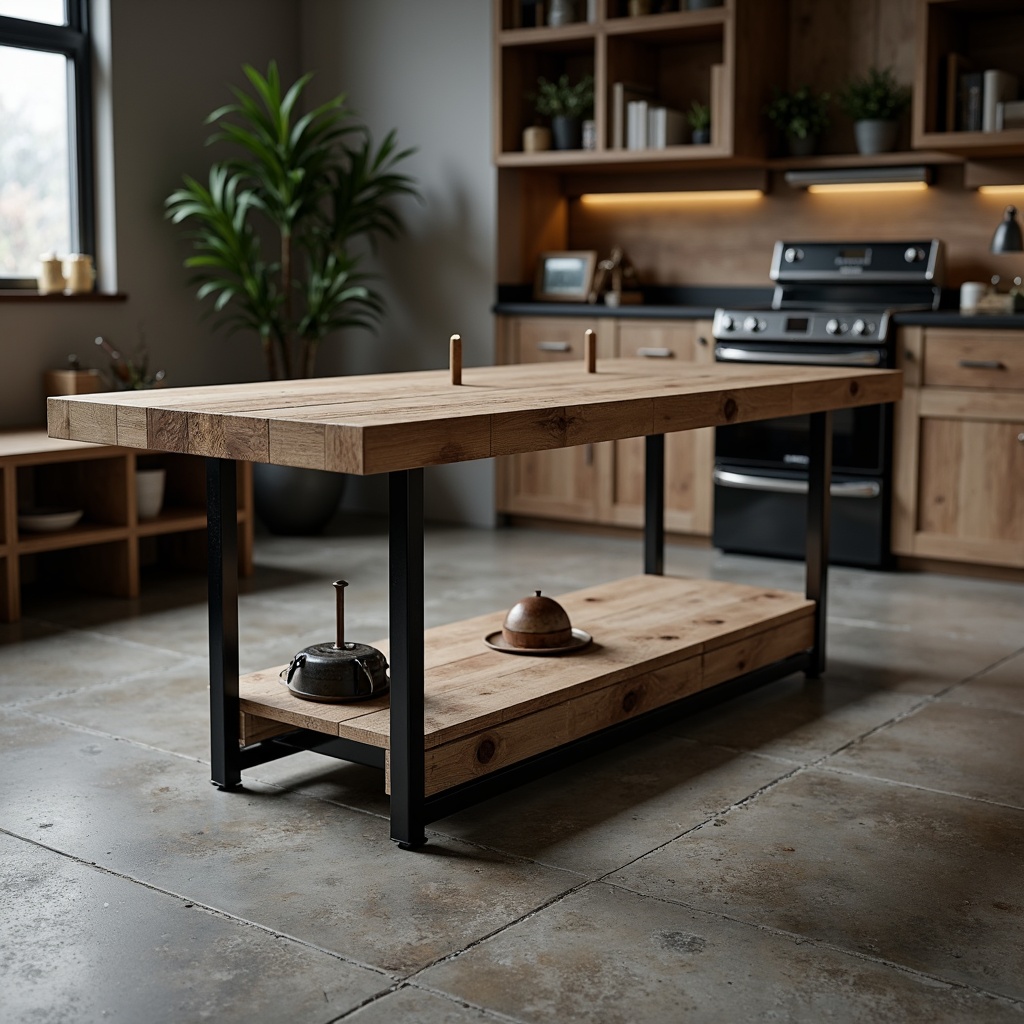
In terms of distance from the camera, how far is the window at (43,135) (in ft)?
17.6

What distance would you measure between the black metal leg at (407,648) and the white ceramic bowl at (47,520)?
2505mm

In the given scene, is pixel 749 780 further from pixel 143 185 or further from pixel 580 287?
pixel 143 185

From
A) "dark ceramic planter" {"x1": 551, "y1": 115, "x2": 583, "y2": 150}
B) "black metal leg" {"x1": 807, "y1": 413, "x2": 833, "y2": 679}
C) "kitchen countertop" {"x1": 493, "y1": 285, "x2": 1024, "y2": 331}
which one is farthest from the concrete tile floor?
"dark ceramic planter" {"x1": 551, "y1": 115, "x2": 583, "y2": 150}

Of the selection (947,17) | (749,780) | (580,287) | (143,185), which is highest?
(947,17)

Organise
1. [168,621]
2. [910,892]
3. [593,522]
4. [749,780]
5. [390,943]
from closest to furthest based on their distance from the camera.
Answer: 1. [390,943]
2. [910,892]
3. [749,780]
4. [168,621]
5. [593,522]

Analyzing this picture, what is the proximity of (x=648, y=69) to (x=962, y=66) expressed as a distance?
4.51ft

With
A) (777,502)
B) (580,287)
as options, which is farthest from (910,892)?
(580,287)

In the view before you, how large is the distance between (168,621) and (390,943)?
2407 mm

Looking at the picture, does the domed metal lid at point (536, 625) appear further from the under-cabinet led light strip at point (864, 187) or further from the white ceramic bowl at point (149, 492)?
the under-cabinet led light strip at point (864, 187)

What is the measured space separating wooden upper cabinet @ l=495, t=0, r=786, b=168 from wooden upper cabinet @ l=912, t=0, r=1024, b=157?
0.68 meters

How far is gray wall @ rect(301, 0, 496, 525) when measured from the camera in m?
6.08

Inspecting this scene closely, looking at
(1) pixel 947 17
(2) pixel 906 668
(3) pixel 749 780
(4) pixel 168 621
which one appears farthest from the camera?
(1) pixel 947 17

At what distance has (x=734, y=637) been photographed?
342 cm

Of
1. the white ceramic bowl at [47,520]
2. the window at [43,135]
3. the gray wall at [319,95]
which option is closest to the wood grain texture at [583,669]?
the white ceramic bowl at [47,520]
